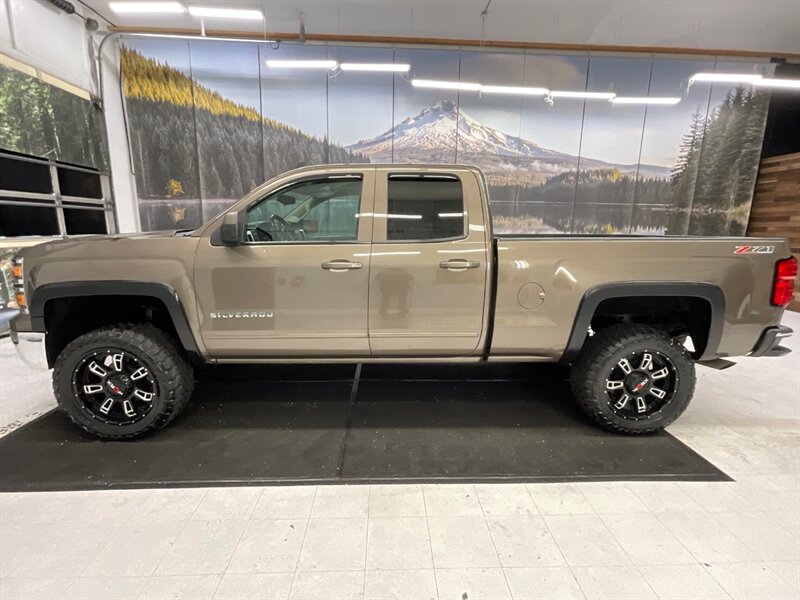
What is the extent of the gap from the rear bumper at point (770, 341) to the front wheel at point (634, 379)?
0.43 metres

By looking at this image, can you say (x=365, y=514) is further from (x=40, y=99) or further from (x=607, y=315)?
(x=40, y=99)

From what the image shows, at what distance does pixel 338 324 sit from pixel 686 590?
2.14 metres

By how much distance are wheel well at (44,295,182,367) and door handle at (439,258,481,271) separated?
1.93 metres

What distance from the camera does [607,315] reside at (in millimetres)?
2830

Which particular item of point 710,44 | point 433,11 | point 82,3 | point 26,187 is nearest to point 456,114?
point 433,11

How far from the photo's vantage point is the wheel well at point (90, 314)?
2.64 metres

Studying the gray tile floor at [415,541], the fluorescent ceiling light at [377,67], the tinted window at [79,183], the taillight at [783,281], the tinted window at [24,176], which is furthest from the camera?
the fluorescent ceiling light at [377,67]

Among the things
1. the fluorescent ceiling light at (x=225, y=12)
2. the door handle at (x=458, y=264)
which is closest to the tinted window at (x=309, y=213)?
the door handle at (x=458, y=264)

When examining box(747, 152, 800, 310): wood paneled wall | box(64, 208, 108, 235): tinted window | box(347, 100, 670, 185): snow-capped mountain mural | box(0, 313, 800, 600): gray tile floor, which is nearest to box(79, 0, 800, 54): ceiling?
box(347, 100, 670, 185): snow-capped mountain mural

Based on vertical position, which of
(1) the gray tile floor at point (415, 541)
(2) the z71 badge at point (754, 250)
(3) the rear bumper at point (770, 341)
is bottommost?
(1) the gray tile floor at point (415, 541)

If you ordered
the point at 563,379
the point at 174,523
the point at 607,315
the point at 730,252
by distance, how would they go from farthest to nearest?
the point at 563,379
the point at 607,315
the point at 730,252
the point at 174,523

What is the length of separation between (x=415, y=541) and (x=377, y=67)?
297 inches

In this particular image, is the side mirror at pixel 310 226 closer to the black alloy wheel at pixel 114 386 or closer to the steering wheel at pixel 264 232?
the steering wheel at pixel 264 232

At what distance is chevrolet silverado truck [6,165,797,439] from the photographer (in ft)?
8.23
